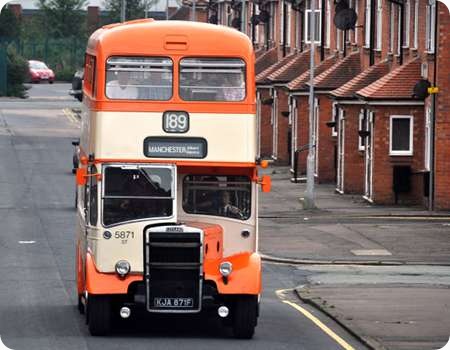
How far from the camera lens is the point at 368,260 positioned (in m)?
33.8

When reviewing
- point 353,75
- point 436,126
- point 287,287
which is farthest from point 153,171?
point 353,75

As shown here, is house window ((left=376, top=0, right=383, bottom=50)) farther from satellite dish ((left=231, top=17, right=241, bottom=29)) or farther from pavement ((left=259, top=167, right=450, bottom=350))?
satellite dish ((left=231, top=17, right=241, bottom=29))

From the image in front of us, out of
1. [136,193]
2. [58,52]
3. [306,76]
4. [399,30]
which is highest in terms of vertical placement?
[58,52]

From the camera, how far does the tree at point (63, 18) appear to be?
111 metres

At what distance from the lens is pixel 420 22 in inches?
1826

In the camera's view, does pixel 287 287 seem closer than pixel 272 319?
No

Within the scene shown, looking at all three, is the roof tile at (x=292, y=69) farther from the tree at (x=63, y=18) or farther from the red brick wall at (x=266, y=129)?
the tree at (x=63, y=18)

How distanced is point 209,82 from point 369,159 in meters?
26.8

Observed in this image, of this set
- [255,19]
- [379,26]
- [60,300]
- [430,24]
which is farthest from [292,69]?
[60,300]

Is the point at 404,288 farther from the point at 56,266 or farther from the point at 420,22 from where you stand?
the point at 420,22

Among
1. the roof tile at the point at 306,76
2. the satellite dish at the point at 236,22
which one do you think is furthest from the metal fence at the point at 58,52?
the roof tile at the point at 306,76

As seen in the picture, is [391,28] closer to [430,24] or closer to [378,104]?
[378,104]

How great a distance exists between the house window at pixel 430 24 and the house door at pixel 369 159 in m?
3.31

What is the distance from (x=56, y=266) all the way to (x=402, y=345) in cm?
1213
